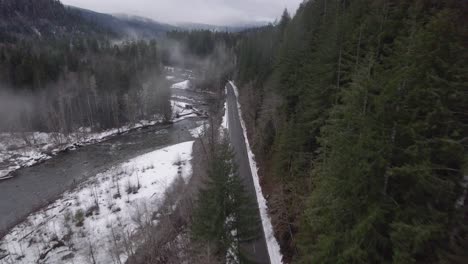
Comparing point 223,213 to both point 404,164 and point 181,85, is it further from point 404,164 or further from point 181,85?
point 181,85

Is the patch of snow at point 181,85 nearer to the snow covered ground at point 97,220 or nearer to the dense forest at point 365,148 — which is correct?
the dense forest at point 365,148

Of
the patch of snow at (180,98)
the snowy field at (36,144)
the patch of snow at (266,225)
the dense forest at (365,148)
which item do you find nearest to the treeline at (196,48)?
the patch of snow at (180,98)

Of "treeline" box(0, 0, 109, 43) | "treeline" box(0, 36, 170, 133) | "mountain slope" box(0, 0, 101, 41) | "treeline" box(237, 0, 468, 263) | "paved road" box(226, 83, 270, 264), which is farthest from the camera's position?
"mountain slope" box(0, 0, 101, 41)

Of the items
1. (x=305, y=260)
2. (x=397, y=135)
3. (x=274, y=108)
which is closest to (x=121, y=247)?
(x=305, y=260)

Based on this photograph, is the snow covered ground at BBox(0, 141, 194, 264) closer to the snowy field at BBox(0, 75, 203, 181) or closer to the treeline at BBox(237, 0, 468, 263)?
the snowy field at BBox(0, 75, 203, 181)

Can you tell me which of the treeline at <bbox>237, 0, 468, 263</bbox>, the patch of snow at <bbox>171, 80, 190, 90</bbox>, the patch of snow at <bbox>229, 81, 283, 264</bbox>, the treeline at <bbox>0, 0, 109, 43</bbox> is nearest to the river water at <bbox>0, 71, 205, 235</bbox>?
the patch of snow at <bbox>229, 81, 283, 264</bbox>

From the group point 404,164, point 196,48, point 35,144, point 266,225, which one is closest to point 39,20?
point 196,48

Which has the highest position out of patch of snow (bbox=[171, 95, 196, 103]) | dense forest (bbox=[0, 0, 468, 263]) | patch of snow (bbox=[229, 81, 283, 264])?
dense forest (bbox=[0, 0, 468, 263])
